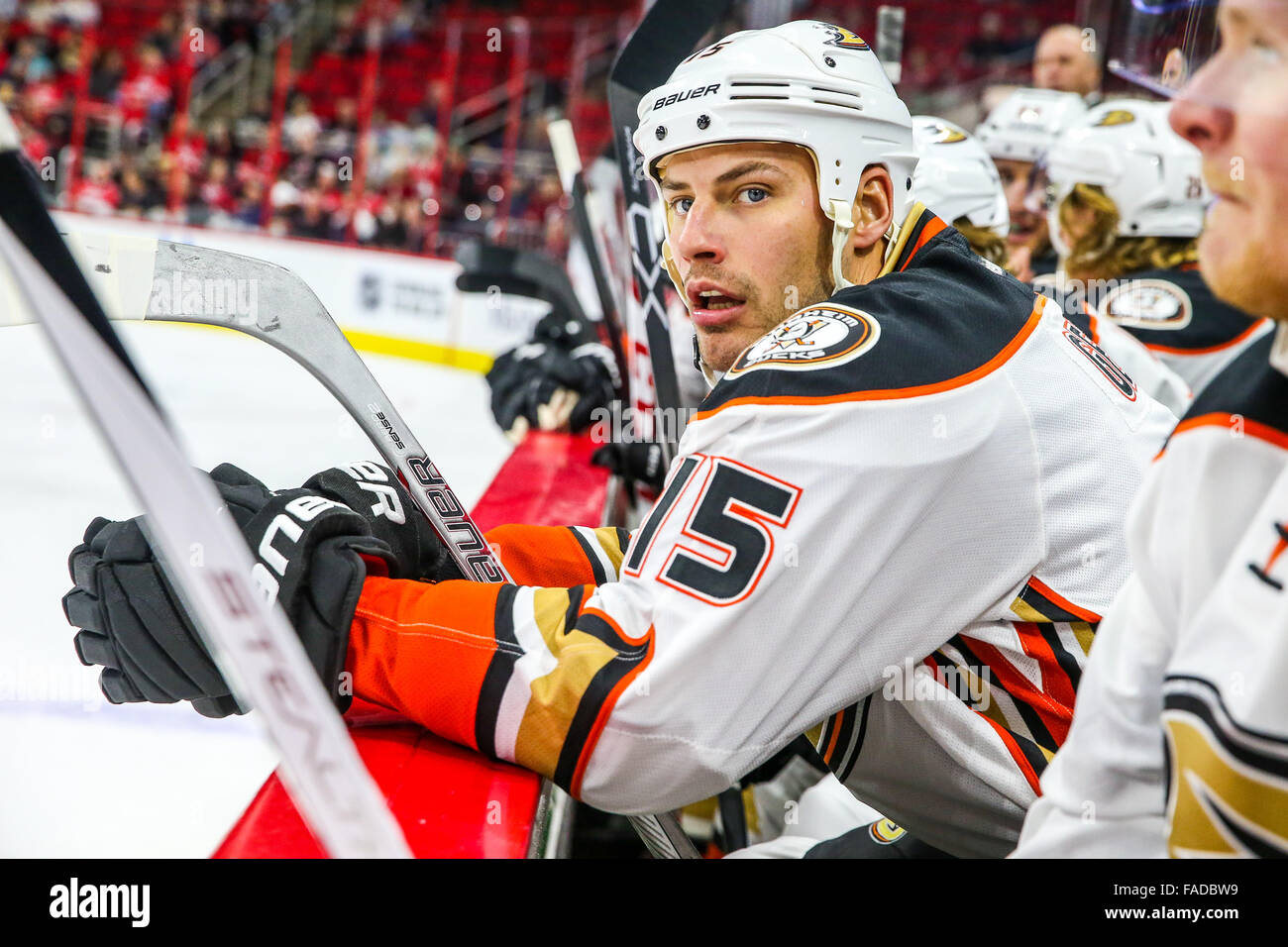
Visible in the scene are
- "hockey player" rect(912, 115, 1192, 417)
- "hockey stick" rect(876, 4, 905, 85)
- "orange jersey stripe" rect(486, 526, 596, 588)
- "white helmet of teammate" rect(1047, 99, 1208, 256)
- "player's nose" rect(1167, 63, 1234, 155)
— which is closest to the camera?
"player's nose" rect(1167, 63, 1234, 155)

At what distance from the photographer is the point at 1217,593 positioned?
2.22 feet

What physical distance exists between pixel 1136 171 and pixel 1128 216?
0.10 m

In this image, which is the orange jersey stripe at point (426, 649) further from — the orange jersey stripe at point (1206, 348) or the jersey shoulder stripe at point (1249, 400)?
the orange jersey stripe at point (1206, 348)

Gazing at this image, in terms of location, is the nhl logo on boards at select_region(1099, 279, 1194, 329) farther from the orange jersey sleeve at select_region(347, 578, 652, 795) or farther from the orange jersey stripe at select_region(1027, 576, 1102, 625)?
the orange jersey sleeve at select_region(347, 578, 652, 795)

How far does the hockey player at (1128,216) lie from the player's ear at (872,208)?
4.76 ft

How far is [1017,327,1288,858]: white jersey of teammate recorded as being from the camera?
25.8 inches

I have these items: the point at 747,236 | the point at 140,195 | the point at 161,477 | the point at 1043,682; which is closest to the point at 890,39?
the point at 747,236

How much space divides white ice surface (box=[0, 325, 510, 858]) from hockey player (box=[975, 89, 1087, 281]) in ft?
5.25

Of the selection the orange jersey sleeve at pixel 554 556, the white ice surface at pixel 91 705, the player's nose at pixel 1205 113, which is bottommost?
the white ice surface at pixel 91 705

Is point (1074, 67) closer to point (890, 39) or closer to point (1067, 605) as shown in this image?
point (890, 39)

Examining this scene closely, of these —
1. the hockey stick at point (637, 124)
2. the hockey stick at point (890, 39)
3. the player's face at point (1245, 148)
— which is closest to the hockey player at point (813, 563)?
the player's face at point (1245, 148)

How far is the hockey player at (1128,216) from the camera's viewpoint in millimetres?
2637

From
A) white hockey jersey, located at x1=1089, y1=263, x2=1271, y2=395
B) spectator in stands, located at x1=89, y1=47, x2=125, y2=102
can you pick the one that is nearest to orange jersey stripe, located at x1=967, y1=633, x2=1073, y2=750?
white hockey jersey, located at x1=1089, y1=263, x2=1271, y2=395
